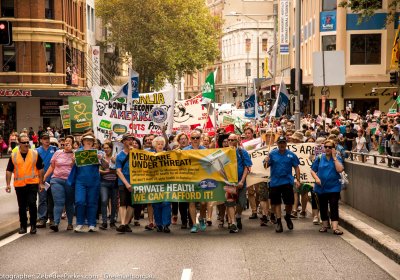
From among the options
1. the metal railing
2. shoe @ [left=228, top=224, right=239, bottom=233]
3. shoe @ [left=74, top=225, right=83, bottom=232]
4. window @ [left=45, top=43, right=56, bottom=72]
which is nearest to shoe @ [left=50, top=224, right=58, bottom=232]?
shoe @ [left=74, top=225, right=83, bottom=232]

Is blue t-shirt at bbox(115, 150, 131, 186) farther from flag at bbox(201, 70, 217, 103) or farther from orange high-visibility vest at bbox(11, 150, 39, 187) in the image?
flag at bbox(201, 70, 217, 103)

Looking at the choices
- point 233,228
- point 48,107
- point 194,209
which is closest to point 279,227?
point 233,228

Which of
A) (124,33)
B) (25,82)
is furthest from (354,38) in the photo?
(124,33)

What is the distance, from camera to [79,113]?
25406mm

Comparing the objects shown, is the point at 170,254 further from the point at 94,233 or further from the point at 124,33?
the point at 124,33

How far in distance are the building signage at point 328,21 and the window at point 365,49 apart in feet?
5.80

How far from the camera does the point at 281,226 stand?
15.3 m

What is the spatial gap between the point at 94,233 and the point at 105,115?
7223 mm

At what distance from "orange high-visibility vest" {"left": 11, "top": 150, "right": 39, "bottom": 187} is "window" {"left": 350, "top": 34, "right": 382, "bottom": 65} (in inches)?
1456

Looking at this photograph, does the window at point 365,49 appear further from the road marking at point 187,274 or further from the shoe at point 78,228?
the road marking at point 187,274

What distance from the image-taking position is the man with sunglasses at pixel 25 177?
49.0 feet

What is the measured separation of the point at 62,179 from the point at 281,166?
12.9 feet

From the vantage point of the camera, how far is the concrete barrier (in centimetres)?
→ 1421

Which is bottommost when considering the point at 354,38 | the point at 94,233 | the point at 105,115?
the point at 94,233
